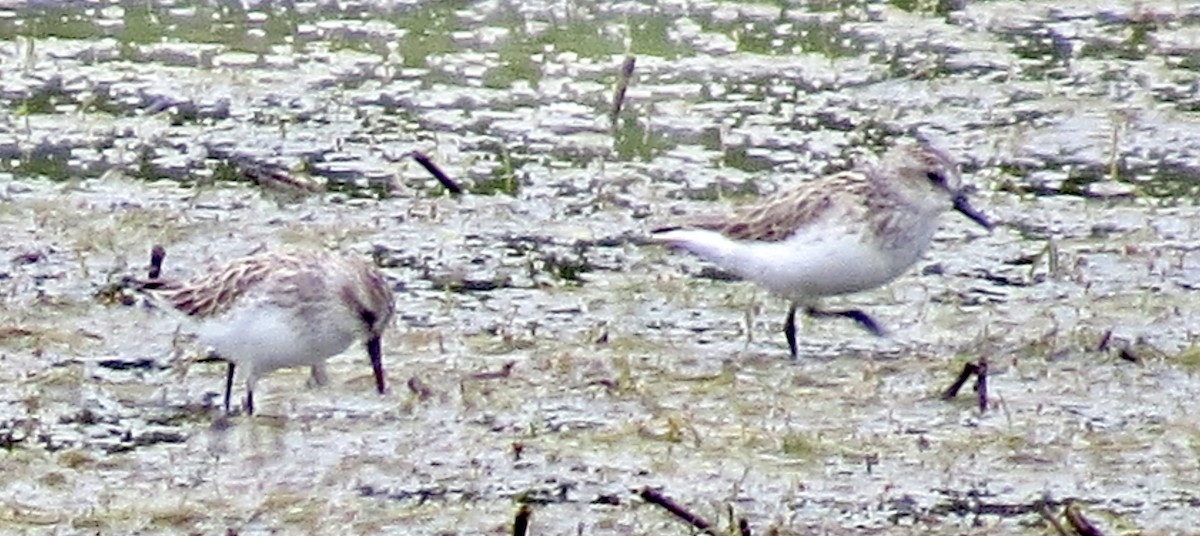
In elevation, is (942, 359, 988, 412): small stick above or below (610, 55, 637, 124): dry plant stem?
above

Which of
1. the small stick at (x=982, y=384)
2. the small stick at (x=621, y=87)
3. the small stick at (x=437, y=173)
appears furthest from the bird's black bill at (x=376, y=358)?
the small stick at (x=621, y=87)

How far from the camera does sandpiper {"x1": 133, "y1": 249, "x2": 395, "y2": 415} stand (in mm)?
9305

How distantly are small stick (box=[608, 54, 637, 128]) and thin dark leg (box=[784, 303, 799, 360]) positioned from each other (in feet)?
9.87

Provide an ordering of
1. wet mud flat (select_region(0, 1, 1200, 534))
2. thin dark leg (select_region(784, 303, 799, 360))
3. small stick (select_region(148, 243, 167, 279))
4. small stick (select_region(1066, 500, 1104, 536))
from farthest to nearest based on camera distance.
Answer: small stick (select_region(148, 243, 167, 279)) → thin dark leg (select_region(784, 303, 799, 360)) → wet mud flat (select_region(0, 1, 1200, 534)) → small stick (select_region(1066, 500, 1104, 536))

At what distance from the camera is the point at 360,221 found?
38.2 ft

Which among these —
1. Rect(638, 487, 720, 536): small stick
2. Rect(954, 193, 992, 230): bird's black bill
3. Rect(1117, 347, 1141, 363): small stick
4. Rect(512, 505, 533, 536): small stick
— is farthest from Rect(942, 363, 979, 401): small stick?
Rect(512, 505, 533, 536): small stick

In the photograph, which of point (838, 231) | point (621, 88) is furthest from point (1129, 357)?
point (621, 88)

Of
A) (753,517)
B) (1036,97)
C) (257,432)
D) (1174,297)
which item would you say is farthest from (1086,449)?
(1036,97)

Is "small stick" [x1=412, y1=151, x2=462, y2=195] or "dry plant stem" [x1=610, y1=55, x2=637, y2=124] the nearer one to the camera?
"small stick" [x1=412, y1=151, x2=462, y2=195]

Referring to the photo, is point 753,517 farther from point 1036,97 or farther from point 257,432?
point 1036,97

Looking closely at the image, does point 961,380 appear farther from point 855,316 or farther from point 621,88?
point 621,88

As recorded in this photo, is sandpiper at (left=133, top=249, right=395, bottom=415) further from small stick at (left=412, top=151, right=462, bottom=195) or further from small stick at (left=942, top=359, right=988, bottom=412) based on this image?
small stick at (left=412, top=151, right=462, bottom=195)

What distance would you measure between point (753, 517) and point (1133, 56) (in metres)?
6.56

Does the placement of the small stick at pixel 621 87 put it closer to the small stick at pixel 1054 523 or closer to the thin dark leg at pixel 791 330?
the thin dark leg at pixel 791 330
